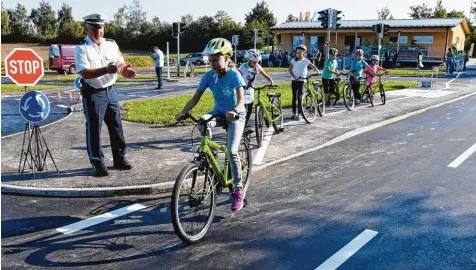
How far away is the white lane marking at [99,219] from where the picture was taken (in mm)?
4684

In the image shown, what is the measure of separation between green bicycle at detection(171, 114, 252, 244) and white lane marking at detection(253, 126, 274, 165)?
266 cm

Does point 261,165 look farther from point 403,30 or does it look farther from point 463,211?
point 403,30

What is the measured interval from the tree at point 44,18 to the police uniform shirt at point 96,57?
3855 inches

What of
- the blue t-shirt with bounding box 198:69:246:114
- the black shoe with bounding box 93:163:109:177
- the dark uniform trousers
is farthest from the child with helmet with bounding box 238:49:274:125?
the blue t-shirt with bounding box 198:69:246:114

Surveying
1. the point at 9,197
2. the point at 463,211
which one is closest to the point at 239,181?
the point at 463,211

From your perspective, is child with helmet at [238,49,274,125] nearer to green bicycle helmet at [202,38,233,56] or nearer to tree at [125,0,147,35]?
green bicycle helmet at [202,38,233,56]

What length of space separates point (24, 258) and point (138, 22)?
74.2 m

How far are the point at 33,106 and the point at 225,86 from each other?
10.4 ft

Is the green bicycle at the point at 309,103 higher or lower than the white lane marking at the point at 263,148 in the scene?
higher

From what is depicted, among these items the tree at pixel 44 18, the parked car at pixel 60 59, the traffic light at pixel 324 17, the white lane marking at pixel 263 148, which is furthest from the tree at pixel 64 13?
the white lane marking at pixel 263 148

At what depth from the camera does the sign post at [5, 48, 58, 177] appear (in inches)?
248

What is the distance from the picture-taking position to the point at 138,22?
242 feet

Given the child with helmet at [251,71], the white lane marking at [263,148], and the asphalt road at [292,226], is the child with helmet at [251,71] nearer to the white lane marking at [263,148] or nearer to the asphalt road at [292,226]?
the white lane marking at [263,148]

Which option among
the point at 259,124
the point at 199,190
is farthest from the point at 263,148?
the point at 199,190
